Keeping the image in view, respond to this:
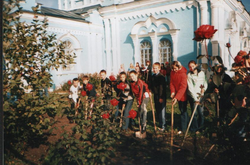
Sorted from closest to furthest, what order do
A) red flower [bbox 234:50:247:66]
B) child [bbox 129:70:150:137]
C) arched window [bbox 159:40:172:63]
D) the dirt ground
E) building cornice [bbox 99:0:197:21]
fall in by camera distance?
red flower [bbox 234:50:247:66]
the dirt ground
child [bbox 129:70:150:137]
building cornice [bbox 99:0:197:21]
arched window [bbox 159:40:172:63]

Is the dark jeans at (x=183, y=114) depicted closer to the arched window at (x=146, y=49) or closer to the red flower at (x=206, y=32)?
the red flower at (x=206, y=32)

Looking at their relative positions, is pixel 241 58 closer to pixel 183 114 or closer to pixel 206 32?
pixel 206 32

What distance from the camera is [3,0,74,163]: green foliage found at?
2.13 m

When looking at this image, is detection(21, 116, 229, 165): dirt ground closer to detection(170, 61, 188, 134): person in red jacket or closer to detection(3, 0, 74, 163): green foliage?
detection(3, 0, 74, 163): green foliage

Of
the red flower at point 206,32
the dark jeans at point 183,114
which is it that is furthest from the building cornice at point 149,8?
the red flower at point 206,32

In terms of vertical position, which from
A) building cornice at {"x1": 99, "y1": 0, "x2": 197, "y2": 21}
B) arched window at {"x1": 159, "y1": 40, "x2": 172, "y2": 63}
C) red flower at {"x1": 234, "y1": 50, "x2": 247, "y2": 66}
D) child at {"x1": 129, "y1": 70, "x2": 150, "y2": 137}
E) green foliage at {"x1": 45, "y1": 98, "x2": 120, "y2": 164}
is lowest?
green foliage at {"x1": 45, "y1": 98, "x2": 120, "y2": 164}

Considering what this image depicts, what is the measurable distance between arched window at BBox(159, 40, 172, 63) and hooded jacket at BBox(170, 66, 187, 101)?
5241mm

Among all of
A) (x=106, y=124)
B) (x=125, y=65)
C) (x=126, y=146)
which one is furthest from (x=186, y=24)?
(x=106, y=124)

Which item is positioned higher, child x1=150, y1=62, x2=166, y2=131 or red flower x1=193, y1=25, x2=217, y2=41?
red flower x1=193, y1=25, x2=217, y2=41

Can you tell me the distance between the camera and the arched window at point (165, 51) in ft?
30.1

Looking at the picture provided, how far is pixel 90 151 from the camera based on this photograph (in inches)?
80.7

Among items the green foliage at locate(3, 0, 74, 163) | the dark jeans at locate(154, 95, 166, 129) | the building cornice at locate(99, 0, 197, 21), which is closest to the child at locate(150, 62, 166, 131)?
the dark jeans at locate(154, 95, 166, 129)

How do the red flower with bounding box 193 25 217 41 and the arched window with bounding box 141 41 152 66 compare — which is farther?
the arched window with bounding box 141 41 152 66

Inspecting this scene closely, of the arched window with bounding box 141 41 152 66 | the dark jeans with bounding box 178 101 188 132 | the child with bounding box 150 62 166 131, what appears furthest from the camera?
the arched window with bounding box 141 41 152 66
